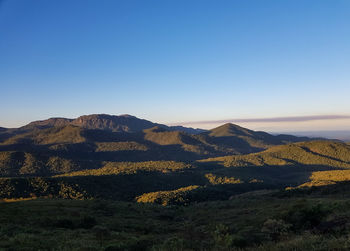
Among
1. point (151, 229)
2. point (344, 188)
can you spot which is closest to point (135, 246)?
point (151, 229)

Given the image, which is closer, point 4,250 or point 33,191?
point 4,250

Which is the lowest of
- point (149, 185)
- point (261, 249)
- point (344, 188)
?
point (149, 185)

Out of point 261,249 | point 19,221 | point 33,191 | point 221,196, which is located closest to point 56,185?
point 33,191

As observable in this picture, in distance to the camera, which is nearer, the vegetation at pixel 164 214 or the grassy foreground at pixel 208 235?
the grassy foreground at pixel 208 235

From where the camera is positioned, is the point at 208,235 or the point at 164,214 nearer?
the point at 208,235

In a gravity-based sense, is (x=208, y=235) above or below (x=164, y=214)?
above

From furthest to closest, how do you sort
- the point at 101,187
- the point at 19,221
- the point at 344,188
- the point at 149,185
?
the point at 149,185 → the point at 101,187 → the point at 344,188 → the point at 19,221

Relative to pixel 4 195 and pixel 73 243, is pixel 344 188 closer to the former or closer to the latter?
pixel 73 243

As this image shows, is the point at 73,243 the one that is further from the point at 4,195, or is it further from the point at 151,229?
the point at 4,195

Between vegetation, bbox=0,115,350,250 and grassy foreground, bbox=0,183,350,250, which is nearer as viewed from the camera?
grassy foreground, bbox=0,183,350,250

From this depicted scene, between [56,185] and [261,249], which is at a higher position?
[261,249]

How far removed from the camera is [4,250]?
18641mm

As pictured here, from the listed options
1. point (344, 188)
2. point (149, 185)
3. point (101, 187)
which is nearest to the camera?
point (344, 188)

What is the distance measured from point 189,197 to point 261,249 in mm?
109234
